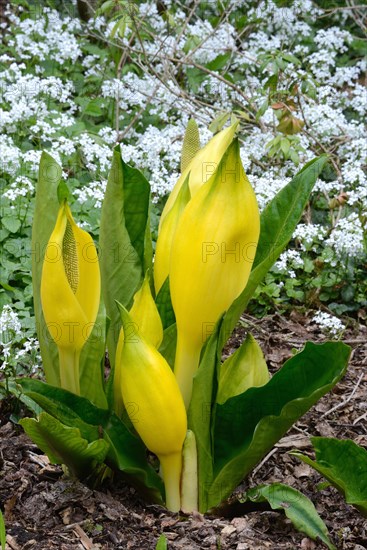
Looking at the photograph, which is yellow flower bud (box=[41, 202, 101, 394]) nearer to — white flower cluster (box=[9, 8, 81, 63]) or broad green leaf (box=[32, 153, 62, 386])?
broad green leaf (box=[32, 153, 62, 386])

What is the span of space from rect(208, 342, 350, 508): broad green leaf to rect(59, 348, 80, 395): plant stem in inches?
11.6

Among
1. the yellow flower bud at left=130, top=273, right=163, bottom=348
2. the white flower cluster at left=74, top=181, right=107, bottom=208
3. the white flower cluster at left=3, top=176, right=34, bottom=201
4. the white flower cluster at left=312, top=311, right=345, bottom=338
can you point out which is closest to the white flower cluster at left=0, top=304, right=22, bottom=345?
the yellow flower bud at left=130, top=273, right=163, bottom=348

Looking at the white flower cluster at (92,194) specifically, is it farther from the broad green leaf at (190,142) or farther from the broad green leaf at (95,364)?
the broad green leaf at (95,364)

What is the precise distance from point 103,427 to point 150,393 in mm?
181

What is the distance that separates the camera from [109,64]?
4.78m

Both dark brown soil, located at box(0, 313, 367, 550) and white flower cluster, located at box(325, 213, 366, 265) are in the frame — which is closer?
dark brown soil, located at box(0, 313, 367, 550)

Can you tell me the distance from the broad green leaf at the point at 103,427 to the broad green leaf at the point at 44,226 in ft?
0.44

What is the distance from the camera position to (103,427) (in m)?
1.67

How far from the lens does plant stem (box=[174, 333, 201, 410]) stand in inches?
65.5

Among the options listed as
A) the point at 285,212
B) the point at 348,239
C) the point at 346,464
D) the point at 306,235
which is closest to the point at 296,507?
the point at 346,464

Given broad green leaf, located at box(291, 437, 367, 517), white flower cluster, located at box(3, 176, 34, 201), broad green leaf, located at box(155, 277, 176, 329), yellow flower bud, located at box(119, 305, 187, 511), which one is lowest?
broad green leaf, located at box(291, 437, 367, 517)

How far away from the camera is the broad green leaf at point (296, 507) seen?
1618 mm

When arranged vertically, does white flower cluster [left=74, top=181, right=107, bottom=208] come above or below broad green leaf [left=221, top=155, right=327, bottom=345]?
above

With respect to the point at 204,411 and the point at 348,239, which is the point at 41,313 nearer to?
the point at 204,411
